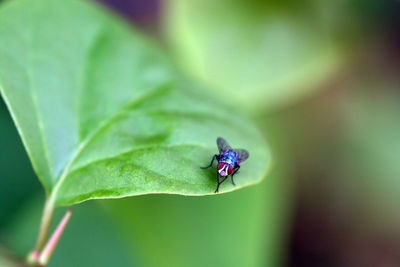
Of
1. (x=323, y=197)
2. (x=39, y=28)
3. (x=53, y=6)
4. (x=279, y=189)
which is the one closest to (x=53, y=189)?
(x=39, y=28)

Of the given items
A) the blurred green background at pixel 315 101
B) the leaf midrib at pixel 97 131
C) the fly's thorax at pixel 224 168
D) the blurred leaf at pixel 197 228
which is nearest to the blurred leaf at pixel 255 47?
the blurred green background at pixel 315 101

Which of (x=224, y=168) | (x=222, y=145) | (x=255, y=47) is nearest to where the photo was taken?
(x=224, y=168)

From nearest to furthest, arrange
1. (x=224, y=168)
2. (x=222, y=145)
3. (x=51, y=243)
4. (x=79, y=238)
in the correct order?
(x=51, y=243)
(x=224, y=168)
(x=222, y=145)
(x=79, y=238)

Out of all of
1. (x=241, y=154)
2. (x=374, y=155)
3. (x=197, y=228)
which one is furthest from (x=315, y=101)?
(x=241, y=154)

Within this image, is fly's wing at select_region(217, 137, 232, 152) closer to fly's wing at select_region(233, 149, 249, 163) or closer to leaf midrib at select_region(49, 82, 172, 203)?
fly's wing at select_region(233, 149, 249, 163)

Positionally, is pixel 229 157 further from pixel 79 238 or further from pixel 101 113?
pixel 79 238

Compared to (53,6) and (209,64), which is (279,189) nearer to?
(209,64)

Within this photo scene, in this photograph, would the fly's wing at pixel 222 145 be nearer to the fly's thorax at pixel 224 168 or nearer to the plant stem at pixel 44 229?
the fly's thorax at pixel 224 168
